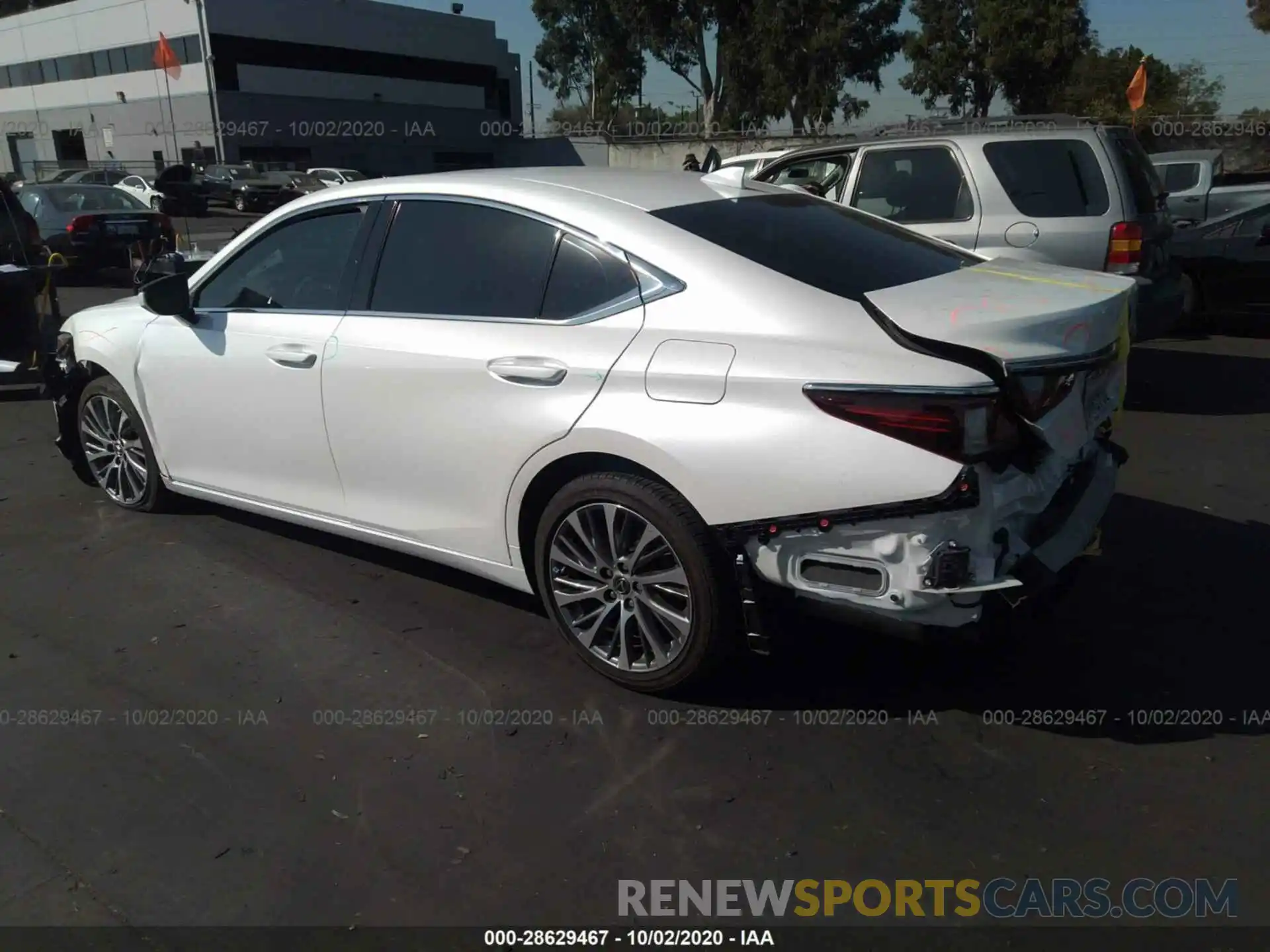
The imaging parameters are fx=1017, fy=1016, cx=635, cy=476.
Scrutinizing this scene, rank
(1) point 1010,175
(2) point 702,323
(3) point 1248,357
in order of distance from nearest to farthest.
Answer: (2) point 702,323, (1) point 1010,175, (3) point 1248,357

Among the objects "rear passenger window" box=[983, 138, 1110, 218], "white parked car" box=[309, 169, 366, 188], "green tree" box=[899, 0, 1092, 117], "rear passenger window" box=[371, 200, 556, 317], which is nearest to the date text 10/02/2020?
"white parked car" box=[309, 169, 366, 188]

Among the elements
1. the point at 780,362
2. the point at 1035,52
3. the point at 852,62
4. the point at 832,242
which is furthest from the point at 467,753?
the point at 852,62

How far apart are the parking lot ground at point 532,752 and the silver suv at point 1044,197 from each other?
2.83 m

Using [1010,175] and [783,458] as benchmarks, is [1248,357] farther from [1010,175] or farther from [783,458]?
[783,458]

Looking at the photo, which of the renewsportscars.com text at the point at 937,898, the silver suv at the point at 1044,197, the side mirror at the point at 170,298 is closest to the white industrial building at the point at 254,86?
the silver suv at the point at 1044,197

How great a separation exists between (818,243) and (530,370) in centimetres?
110

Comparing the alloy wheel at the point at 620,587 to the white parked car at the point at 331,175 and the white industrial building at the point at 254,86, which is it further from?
the white industrial building at the point at 254,86

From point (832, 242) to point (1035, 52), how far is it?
35.1m

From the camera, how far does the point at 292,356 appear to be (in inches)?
160

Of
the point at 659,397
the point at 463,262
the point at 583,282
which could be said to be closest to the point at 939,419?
the point at 659,397

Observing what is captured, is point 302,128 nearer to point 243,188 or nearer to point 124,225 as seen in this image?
point 243,188

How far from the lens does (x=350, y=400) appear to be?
12.7 ft

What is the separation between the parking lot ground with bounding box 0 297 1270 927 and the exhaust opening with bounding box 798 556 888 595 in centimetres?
24

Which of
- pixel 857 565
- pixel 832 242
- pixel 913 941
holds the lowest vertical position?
pixel 913 941
